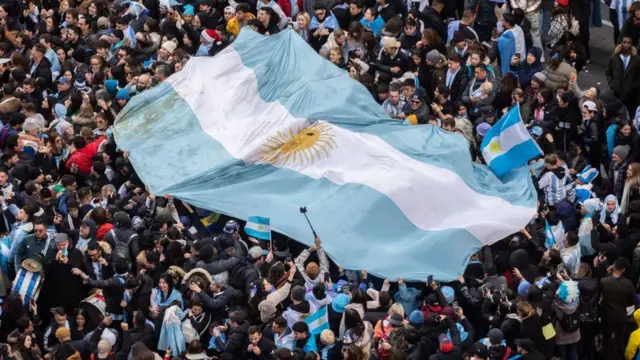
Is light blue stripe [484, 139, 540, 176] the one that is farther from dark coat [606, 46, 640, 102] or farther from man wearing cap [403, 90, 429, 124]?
dark coat [606, 46, 640, 102]

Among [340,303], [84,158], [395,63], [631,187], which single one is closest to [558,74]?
[395,63]

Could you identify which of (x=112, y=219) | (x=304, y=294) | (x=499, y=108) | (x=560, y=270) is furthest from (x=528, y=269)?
(x=112, y=219)

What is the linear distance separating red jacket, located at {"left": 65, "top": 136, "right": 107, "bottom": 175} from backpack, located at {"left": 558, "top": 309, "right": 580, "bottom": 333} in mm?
7311

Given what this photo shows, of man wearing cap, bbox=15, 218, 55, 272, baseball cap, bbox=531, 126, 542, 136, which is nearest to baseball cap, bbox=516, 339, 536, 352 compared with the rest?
baseball cap, bbox=531, 126, 542, 136

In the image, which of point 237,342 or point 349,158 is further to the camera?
point 349,158

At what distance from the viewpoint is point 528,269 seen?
18375mm

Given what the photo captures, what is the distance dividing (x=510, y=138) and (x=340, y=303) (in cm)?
400

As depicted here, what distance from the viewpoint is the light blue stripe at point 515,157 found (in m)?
20.2

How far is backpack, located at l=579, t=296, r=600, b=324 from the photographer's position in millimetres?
18047

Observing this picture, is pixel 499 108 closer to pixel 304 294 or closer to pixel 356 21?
pixel 356 21

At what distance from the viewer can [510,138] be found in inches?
800

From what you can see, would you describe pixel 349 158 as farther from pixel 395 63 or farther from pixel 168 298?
pixel 168 298

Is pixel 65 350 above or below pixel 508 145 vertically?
below

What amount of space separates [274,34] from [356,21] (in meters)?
1.30
